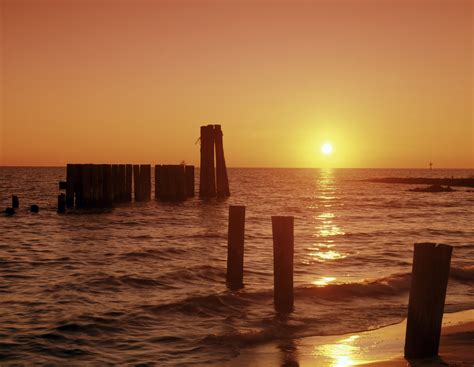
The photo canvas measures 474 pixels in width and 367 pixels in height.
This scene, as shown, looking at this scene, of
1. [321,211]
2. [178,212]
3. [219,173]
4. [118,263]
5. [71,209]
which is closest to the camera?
[118,263]

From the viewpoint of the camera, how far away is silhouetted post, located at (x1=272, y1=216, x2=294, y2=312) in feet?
28.2

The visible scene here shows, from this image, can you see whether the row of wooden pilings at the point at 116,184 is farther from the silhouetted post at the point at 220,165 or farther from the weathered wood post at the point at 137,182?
the silhouetted post at the point at 220,165

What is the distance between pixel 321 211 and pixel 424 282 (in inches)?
1119

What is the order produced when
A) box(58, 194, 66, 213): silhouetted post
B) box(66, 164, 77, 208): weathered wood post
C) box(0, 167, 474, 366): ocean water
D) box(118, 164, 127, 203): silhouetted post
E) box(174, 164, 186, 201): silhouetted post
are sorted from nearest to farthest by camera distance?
box(0, 167, 474, 366): ocean water, box(66, 164, 77, 208): weathered wood post, box(58, 194, 66, 213): silhouetted post, box(118, 164, 127, 203): silhouetted post, box(174, 164, 186, 201): silhouetted post

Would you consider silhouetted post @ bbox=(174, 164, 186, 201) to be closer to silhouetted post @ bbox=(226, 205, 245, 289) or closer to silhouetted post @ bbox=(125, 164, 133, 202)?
silhouetted post @ bbox=(125, 164, 133, 202)

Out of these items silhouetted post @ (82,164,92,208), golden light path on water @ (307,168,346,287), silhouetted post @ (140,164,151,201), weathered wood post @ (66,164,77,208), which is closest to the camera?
golden light path on water @ (307,168,346,287)

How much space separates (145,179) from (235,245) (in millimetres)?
19602

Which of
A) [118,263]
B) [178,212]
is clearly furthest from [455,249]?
[178,212]

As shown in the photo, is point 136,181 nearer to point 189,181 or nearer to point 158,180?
point 158,180

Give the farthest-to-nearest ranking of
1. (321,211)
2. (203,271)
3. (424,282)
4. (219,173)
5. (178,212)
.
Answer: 1. (321,211)
2. (219,173)
3. (178,212)
4. (203,271)
5. (424,282)

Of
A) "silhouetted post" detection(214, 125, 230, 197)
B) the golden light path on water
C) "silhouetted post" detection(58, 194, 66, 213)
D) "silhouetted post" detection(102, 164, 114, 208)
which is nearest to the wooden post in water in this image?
"silhouetted post" detection(214, 125, 230, 197)

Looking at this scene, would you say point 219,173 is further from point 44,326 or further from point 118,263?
point 44,326

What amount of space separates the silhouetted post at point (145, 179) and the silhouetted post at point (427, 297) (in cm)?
2290

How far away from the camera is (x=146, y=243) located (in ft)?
59.0
